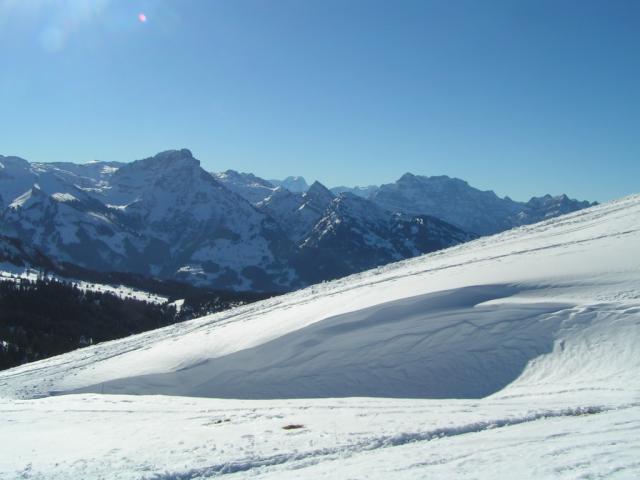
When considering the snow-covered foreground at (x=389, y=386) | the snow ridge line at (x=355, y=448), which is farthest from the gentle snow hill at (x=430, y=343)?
the snow ridge line at (x=355, y=448)

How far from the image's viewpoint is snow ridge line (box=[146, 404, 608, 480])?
12.4 meters

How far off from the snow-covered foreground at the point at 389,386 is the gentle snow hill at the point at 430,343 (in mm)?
109

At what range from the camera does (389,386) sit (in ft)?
74.7

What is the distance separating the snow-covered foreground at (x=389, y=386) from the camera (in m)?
12.0

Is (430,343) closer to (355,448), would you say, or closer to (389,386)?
(389,386)

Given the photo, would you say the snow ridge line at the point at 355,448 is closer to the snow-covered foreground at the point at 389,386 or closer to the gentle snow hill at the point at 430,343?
the snow-covered foreground at the point at 389,386

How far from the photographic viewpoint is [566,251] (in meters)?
36.3

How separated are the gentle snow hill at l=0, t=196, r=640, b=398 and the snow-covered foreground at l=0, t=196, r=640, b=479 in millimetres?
109

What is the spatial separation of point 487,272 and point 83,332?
523 ft

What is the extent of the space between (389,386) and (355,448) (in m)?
10.2

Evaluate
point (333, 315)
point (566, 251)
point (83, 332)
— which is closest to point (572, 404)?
point (333, 315)

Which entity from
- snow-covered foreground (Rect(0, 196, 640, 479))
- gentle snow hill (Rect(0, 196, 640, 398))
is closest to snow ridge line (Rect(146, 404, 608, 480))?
snow-covered foreground (Rect(0, 196, 640, 479))

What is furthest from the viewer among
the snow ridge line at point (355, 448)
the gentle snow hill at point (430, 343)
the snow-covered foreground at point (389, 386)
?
the gentle snow hill at point (430, 343)

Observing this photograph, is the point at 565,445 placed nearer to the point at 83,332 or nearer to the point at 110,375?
the point at 110,375
